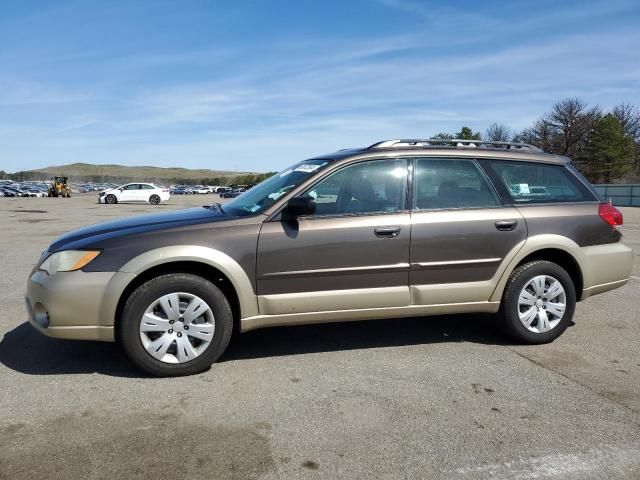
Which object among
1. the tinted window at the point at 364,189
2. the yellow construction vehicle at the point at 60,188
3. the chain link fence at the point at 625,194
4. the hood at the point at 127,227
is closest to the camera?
the hood at the point at 127,227

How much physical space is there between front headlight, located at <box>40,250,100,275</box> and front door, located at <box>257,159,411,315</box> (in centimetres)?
121

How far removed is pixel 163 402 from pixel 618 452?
8.84ft

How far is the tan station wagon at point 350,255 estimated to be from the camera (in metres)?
3.78

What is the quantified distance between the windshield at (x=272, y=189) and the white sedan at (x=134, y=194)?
33.0m

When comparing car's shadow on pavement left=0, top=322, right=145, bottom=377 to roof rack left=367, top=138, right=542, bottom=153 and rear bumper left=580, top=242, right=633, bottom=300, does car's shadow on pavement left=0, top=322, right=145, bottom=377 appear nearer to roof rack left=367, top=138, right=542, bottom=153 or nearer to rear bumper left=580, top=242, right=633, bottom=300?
roof rack left=367, top=138, right=542, bottom=153

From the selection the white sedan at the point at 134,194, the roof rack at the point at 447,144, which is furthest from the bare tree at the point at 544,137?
the roof rack at the point at 447,144

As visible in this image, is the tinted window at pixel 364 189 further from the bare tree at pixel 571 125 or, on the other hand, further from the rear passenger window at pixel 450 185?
the bare tree at pixel 571 125

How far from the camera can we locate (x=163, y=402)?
3459mm

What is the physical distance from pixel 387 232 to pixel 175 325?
5.74ft

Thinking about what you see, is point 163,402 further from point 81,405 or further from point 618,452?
point 618,452

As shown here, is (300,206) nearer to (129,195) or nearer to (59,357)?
(59,357)

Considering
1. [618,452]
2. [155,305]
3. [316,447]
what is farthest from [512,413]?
[155,305]

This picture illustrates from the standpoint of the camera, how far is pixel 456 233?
4344mm

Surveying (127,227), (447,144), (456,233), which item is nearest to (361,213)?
(456,233)
